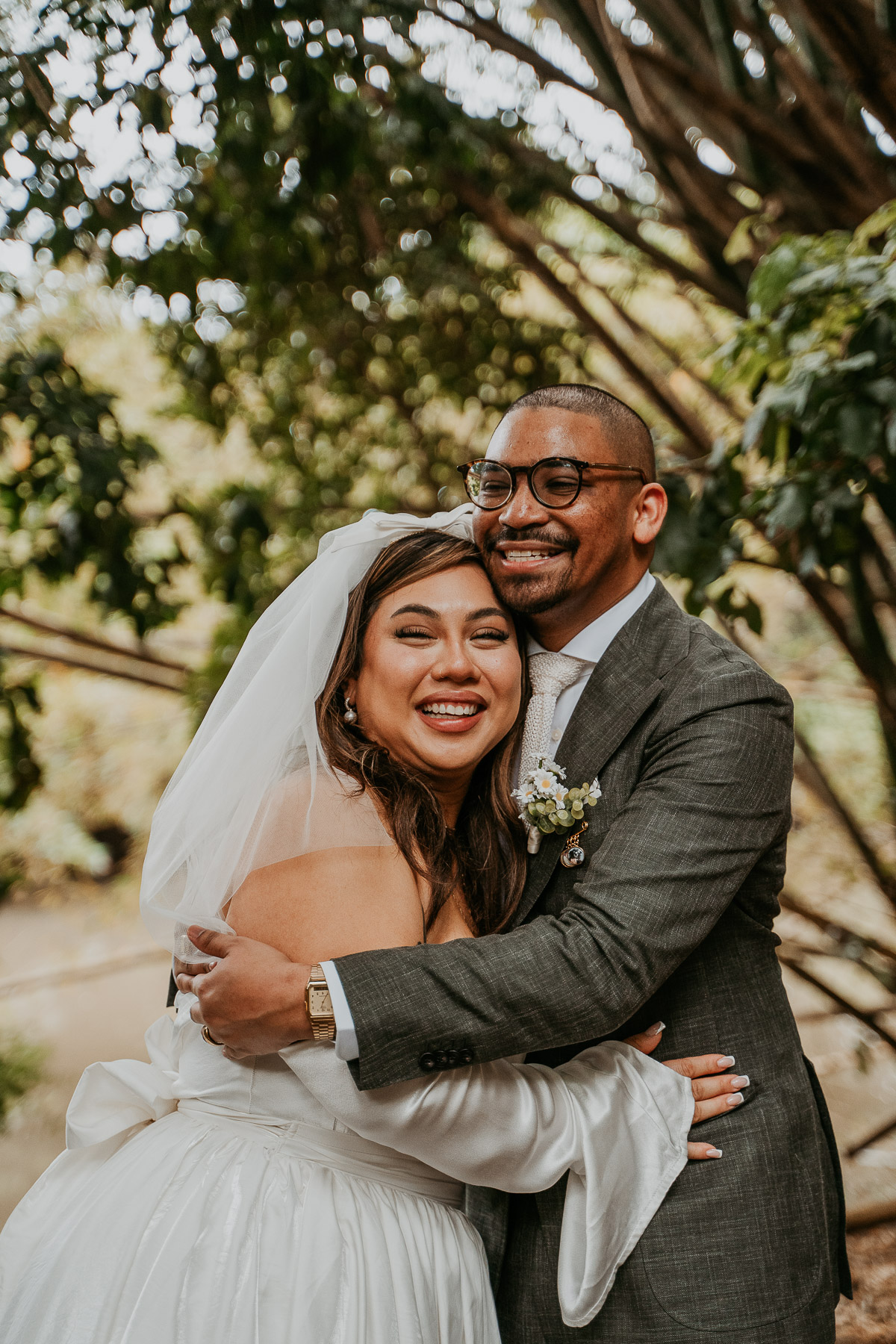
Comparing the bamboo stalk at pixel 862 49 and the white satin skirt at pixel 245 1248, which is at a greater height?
the bamboo stalk at pixel 862 49

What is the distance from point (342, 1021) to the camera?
5.35 feet

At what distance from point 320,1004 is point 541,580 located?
38.6 inches

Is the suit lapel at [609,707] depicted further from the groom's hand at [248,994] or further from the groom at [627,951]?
the groom's hand at [248,994]

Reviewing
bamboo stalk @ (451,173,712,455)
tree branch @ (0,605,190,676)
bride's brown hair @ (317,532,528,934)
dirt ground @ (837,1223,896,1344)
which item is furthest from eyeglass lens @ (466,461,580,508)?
tree branch @ (0,605,190,676)

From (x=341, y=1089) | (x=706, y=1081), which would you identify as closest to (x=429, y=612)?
(x=341, y=1089)

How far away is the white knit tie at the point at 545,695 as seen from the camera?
2.24 metres

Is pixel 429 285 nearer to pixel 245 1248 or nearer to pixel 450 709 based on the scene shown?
pixel 450 709

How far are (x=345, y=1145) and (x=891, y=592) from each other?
11.7 feet

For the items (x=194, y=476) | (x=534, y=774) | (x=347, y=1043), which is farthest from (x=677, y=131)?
(x=194, y=476)

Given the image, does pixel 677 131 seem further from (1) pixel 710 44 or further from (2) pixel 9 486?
(2) pixel 9 486

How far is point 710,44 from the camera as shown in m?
3.92

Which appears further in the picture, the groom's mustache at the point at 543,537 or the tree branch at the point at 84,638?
the tree branch at the point at 84,638

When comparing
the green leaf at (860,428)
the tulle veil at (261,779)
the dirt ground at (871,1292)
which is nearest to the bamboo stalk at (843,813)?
the dirt ground at (871,1292)

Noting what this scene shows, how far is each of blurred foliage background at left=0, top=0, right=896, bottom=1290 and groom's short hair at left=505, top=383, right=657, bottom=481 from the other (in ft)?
1.20
